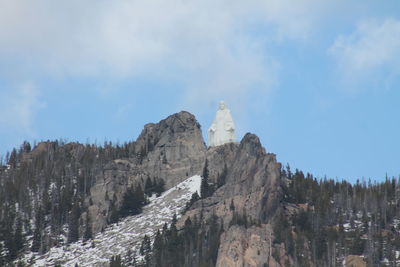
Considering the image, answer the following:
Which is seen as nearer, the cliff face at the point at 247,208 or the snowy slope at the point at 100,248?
the cliff face at the point at 247,208

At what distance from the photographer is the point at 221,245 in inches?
6826

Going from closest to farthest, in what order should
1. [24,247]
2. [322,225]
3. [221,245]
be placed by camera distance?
[221,245] < [322,225] < [24,247]

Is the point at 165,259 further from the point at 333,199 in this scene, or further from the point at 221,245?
the point at 333,199

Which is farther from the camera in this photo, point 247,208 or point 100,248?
point 100,248

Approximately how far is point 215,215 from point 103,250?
19624 millimetres

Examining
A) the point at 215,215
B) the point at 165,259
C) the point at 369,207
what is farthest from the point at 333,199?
the point at 165,259

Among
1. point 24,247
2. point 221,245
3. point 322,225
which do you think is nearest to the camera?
point 221,245

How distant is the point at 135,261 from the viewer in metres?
180

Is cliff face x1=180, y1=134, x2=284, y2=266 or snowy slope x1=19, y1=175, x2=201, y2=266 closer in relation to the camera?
cliff face x1=180, y1=134, x2=284, y2=266

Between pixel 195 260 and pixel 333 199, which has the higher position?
pixel 333 199

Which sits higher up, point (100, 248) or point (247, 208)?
point (247, 208)

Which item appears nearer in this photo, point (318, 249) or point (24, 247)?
point (318, 249)

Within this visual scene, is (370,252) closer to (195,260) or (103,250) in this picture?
(195,260)

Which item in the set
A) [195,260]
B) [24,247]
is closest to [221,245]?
[195,260]
